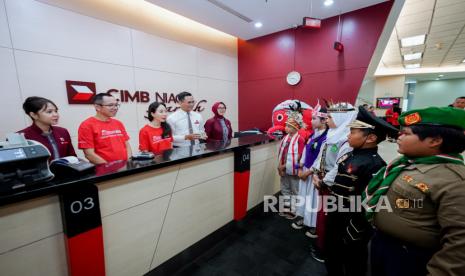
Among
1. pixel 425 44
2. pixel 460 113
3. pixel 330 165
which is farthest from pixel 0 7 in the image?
pixel 425 44

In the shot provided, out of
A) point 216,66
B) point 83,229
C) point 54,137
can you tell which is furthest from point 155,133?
point 216,66

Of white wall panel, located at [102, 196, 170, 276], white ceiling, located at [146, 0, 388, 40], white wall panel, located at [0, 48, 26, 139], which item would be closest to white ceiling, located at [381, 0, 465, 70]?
white ceiling, located at [146, 0, 388, 40]

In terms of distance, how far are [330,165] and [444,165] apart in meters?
1.08

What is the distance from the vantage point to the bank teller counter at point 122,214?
3.19 ft

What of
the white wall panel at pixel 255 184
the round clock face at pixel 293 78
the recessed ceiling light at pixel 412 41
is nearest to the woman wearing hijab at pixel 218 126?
the white wall panel at pixel 255 184

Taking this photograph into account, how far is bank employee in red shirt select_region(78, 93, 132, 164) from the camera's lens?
1813mm

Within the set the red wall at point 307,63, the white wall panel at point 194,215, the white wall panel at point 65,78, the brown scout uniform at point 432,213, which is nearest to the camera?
the brown scout uniform at point 432,213

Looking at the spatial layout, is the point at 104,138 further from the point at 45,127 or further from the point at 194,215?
the point at 194,215

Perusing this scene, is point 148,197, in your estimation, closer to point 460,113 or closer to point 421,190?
point 421,190

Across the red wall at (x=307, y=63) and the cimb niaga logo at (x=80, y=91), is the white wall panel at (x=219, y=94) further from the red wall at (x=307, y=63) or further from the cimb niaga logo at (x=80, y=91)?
the cimb niaga logo at (x=80, y=91)

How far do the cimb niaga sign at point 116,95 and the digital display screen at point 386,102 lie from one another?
11.2m

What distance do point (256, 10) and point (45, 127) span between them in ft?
11.7

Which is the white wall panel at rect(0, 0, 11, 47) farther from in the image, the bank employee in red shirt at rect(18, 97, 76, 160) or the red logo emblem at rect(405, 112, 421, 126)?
the red logo emblem at rect(405, 112, 421, 126)

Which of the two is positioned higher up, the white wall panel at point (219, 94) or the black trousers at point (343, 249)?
the white wall panel at point (219, 94)
